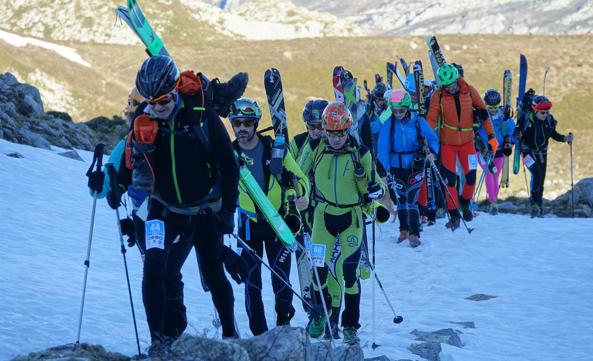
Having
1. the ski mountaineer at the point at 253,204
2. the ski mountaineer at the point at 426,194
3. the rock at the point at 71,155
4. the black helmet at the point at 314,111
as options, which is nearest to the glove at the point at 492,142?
the ski mountaineer at the point at 426,194

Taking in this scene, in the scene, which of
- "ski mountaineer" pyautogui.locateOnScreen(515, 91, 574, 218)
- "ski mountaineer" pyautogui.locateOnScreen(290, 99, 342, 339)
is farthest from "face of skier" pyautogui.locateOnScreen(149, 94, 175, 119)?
"ski mountaineer" pyautogui.locateOnScreen(515, 91, 574, 218)

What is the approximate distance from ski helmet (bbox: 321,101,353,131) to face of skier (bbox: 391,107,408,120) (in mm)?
6361

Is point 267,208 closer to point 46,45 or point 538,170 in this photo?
point 538,170

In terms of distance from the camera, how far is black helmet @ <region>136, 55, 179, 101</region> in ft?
22.5

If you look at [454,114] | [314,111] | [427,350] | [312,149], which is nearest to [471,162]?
[454,114]

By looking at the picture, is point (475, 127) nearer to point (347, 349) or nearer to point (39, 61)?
point (347, 349)

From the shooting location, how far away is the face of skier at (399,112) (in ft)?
53.1

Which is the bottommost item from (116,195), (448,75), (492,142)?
(116,195)

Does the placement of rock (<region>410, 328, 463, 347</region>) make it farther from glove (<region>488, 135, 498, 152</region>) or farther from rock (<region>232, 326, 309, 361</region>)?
glove (<region>488, 135, 498, 152</region>)

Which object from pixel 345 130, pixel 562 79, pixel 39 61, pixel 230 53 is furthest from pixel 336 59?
pixel 345 130

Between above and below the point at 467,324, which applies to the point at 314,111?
above

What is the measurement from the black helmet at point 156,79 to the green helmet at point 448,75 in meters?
11.0

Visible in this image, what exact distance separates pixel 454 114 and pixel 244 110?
908 cm

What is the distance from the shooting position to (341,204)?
10.1m
